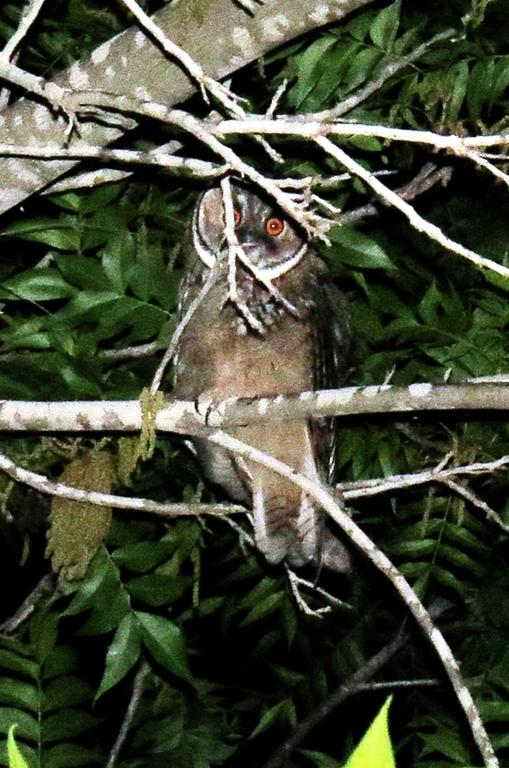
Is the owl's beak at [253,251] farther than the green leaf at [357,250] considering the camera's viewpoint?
Yes

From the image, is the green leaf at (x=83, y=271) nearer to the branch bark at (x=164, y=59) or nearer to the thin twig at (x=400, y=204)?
the branch bark at (x=164, y=59)

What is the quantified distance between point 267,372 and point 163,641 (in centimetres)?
71

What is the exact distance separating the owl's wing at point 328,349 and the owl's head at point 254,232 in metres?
0.13

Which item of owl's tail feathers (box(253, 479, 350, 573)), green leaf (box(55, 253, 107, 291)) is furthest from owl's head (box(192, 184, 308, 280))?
owl's tail feathers (box(253, 479, 350, 573))

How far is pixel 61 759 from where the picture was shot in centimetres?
269

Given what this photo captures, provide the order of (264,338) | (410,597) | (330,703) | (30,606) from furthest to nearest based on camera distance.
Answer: (330,703) < (30,606) < (264,338) < (410,597)

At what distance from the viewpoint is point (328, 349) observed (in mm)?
3074

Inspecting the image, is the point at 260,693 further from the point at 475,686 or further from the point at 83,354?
the point at 83,354

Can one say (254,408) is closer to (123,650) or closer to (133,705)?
(123,650)

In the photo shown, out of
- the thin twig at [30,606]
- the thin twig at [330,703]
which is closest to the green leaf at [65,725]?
the thin twig at [30,606]

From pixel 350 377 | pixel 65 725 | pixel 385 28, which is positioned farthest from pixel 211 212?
pixel 65 725

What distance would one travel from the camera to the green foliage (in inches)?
105

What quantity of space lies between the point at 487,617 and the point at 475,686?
0.41m

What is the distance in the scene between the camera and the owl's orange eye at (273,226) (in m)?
3.03
